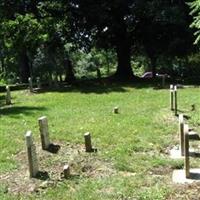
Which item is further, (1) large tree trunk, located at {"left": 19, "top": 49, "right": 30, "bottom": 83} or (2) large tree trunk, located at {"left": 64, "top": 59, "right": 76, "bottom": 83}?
(1) large tree trunk, located at {"left": 19, "top": 49, "right": 30, "bottom": 83}

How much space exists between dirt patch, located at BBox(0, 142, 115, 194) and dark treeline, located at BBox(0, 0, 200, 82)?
1967 cm

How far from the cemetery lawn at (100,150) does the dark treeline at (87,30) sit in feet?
32.0

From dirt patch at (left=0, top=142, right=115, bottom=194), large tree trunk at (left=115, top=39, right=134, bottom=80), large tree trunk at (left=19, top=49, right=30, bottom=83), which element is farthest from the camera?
large tree trunk at (left=19, top=49, right=30, bottom=83)

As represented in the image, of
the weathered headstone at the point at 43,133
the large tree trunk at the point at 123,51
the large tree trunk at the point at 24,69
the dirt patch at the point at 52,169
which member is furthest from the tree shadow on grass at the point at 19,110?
the large tree trunk at the point at 24,69

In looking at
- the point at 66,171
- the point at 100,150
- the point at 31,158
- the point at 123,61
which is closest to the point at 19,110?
the point at 100,150

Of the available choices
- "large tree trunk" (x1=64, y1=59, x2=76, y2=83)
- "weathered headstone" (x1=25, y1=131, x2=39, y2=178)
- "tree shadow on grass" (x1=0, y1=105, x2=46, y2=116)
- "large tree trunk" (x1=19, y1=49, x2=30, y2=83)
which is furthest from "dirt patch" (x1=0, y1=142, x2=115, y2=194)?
"large tree trunk" (x1=19, y1=49, x2=30, y2=83)

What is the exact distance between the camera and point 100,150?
12070mm

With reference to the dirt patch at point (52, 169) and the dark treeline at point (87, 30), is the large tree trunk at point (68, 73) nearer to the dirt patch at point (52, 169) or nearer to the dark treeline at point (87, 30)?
the dark treeline at point (87, 30)

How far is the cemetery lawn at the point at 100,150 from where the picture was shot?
913 centimetres

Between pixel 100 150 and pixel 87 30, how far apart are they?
81.4 feet

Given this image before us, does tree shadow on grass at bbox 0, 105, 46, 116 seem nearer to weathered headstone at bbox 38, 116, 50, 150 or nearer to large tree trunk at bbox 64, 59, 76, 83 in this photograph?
weathered headstone at bbox 38, 116, 50, 150

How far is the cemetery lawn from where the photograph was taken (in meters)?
9.13

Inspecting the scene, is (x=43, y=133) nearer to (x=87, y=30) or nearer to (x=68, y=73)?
(x=87, y=30)

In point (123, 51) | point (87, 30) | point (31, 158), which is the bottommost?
point (31, 158)
